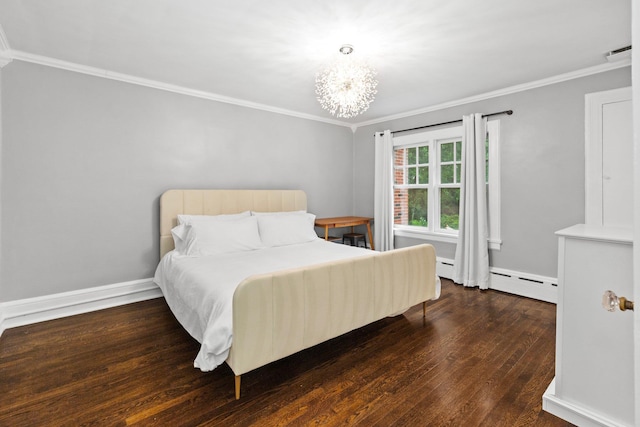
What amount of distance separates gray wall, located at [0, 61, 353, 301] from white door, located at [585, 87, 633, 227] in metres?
3.77

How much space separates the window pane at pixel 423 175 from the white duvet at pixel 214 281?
1.91 meters

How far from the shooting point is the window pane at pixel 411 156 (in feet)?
15.5

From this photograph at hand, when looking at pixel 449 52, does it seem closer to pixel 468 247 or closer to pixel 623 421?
pixel 468 247

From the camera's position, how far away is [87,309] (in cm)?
311

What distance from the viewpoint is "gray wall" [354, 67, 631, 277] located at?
10.3 ft

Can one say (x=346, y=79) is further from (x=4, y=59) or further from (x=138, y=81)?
(x=4, y=59)

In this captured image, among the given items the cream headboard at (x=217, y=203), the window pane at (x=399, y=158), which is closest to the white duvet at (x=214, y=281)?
the cream headboard at (x=217, y=203)

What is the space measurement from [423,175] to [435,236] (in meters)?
0.92

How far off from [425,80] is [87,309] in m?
4.21

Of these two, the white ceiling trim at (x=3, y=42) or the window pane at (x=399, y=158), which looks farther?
the window pane at (x=399, y=158)

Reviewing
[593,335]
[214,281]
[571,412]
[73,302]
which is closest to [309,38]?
[214,281]

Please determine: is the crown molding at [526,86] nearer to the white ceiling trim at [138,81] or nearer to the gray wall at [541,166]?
the gray wall at [541,166]

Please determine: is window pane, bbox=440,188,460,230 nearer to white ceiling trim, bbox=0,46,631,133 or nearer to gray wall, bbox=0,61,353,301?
white ceiling trim, bbox=0,46,631,133

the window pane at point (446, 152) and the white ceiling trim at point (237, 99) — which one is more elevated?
the white ceiling trim at point (237, 99)
